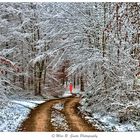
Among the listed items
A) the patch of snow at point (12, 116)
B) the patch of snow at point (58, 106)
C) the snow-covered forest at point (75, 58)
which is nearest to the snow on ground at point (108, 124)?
the snow-covered forest at point (75, 58)

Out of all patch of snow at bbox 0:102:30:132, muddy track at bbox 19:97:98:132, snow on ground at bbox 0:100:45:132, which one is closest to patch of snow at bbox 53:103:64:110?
muddy track at bbox 19:97:98:132

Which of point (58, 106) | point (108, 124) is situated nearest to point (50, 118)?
point (58, 106)

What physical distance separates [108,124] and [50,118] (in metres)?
1.53

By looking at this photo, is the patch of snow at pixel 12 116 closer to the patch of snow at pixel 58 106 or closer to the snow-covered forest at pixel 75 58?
the snow-covered forest at pixel 75 58

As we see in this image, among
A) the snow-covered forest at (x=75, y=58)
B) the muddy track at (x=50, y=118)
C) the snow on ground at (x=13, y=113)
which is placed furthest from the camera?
the snow-covered forest at (x=75, y=58)

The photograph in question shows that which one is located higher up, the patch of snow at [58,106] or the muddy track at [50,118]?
the muddy track at [50,118]

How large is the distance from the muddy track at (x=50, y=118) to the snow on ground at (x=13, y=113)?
5.6 inches

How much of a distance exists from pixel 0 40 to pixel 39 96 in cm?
219

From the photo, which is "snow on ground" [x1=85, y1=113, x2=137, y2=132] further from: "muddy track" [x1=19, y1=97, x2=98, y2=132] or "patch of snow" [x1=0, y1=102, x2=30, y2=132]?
"patch of snow" [x1=0, y1=102, x2=30, y2=132]

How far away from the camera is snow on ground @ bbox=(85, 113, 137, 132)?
7871 millimetres

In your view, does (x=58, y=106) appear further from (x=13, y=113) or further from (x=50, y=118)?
(x=13, y=113)

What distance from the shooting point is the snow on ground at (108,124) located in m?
7.87

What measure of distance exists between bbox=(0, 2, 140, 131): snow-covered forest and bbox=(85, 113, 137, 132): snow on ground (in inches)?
0.9
